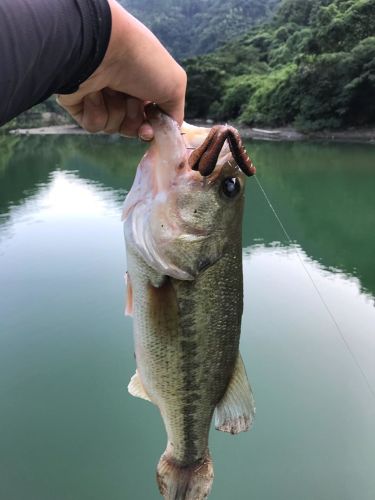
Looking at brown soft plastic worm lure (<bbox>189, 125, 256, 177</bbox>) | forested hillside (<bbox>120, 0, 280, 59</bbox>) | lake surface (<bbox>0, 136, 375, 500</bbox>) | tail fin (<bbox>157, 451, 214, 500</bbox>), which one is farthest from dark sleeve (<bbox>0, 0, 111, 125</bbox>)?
forested hillside (<bbox>120, 0, 280, 59</bbox>)

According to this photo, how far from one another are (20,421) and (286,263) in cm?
587

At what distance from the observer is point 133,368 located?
19.2 ft

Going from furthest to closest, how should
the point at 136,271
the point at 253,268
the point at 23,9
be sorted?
the point at 253,268 < the point at 136,271 < the point at 23,9

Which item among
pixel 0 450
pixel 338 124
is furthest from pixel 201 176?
pixel 338 124

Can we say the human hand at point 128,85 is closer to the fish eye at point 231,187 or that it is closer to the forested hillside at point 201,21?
the fish eye at point 231,187

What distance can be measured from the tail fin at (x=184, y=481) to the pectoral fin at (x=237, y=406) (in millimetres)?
180

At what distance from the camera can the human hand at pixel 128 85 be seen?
0.95 metres

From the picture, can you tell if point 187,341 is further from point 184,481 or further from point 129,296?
point 184,481

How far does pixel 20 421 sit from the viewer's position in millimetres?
5074

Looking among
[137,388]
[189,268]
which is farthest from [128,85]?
[137,388]

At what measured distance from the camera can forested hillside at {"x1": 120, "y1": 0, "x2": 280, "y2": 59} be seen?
82562mm

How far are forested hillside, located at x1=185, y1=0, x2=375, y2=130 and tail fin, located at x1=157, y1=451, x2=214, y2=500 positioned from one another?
1181 inches

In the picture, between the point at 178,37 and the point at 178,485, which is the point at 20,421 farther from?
the point at 178,37

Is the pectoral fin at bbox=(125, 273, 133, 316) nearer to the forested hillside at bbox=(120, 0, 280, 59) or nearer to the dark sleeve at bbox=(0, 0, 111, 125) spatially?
the dark sleeve at bbox=(0, 0, 111, 125)
